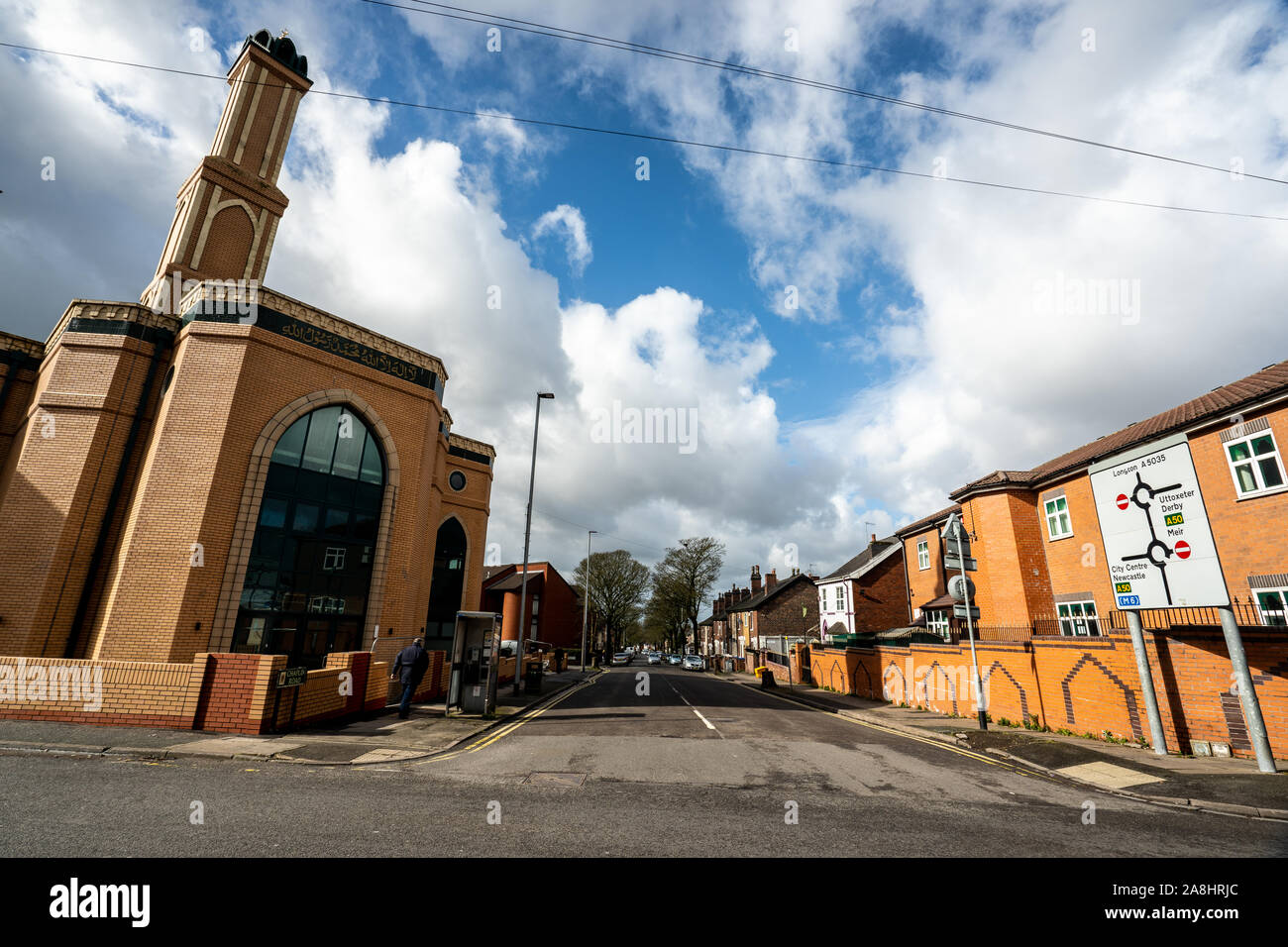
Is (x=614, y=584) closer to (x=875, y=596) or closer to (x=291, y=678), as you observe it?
(x=875, y=596)

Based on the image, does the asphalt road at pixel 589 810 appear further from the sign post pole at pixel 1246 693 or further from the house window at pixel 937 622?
the house window at pixel 937 622

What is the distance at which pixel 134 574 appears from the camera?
1253 cm

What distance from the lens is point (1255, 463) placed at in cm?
1234

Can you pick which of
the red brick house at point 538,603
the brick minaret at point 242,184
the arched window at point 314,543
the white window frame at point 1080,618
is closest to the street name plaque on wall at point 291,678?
the arched window at point 314,543

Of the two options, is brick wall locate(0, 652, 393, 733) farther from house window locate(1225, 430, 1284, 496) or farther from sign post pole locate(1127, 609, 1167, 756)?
house window locate(1225, 430, 1284, 496)

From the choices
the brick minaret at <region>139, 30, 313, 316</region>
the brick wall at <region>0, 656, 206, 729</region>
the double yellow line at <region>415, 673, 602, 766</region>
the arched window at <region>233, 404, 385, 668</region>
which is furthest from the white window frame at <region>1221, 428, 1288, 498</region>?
the brick minaret at <region>139, 30, 313, 316</region>

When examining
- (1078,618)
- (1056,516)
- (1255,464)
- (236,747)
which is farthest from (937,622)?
(236,747)

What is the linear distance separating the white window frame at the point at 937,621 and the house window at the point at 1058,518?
6716mm

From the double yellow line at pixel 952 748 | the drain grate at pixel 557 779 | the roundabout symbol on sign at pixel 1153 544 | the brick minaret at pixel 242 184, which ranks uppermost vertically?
the brick minaret at pixel 242 184

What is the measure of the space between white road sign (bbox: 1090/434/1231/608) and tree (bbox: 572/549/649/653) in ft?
171

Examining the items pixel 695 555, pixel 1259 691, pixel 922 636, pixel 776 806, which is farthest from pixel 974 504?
pixel 695 555

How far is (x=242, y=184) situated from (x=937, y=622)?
36590 mm

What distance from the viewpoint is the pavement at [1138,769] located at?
24.2 feet
